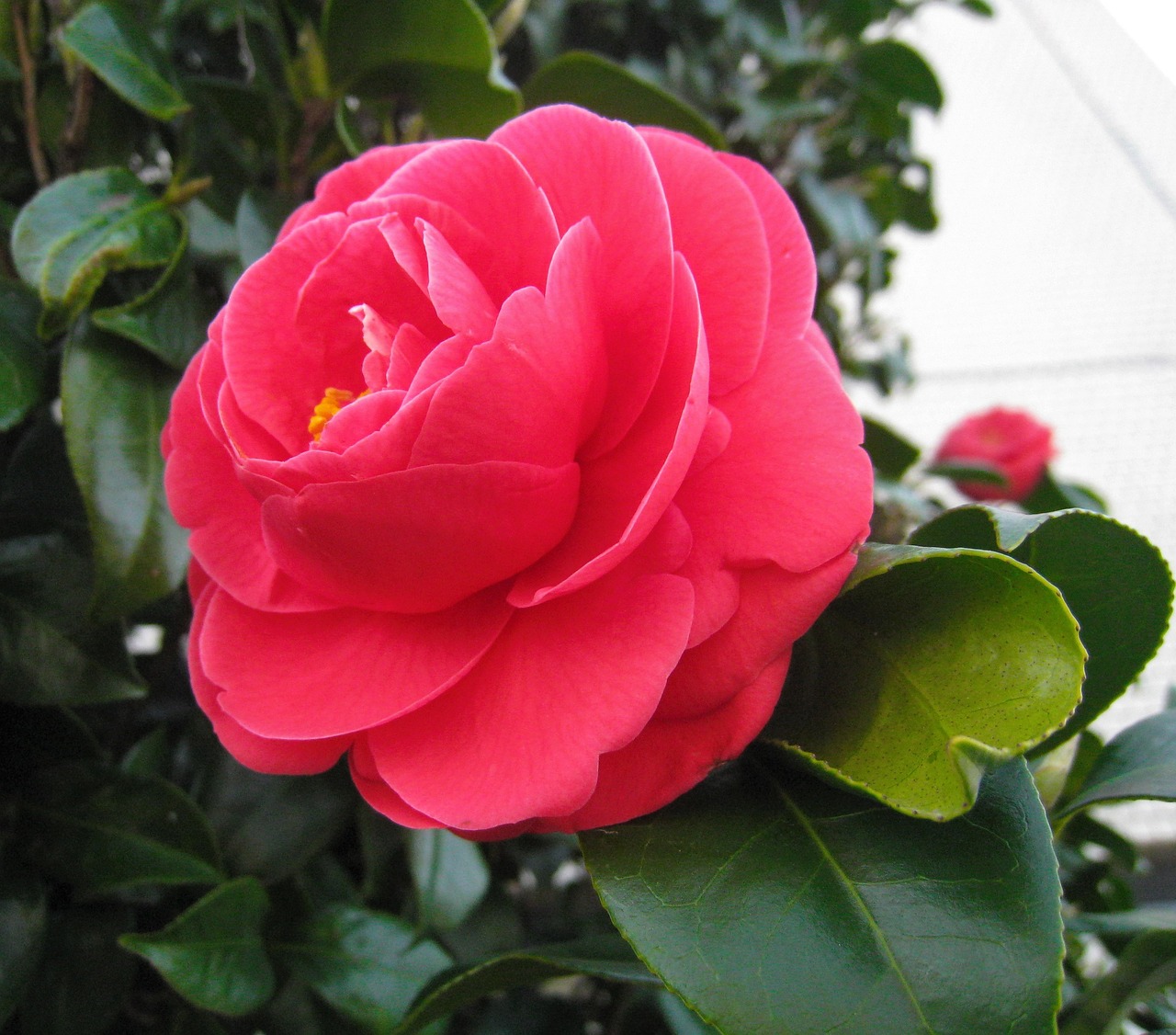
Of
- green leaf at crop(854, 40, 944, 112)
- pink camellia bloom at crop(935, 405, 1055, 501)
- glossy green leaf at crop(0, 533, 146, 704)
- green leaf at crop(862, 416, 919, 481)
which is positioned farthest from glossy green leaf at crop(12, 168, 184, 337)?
pink camellia bloom at crop(935, 405, 1055, 501)

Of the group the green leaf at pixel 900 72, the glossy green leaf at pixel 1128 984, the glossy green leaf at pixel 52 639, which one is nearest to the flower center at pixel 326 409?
the glossy green leaf at pixel 52 639

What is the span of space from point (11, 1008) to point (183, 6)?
0.56 metres

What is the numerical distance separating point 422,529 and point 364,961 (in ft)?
1.24

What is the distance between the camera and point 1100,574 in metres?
0.34

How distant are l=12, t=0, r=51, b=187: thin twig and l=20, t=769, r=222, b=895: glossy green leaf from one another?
0.36m

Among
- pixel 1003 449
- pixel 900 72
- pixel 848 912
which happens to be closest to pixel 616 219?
pixel 848 912

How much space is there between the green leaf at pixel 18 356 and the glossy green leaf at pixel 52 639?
0.08 m

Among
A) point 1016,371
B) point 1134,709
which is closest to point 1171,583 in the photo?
point 1134,709

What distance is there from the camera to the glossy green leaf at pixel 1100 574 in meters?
0.33

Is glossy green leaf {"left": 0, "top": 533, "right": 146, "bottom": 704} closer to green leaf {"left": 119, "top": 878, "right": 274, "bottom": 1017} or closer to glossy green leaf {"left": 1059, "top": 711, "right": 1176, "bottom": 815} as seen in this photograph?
green leaf {"left": 119, "top": 878, "right": 274, "bottom": 1017}

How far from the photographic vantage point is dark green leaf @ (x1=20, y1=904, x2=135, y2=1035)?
47 centimetres

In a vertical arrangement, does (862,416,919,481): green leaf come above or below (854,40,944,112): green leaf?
below

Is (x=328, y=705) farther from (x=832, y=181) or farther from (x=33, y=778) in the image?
(x=832, y=181)

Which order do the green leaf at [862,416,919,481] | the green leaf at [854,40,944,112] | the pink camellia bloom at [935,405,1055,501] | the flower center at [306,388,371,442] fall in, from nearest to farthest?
the flower center at [306,388,371,442] → the green leaf at [862,416,919,481] → the green leaf at [854,40,944,112] → the pink camellia bloom at [935,405,1055,501]
